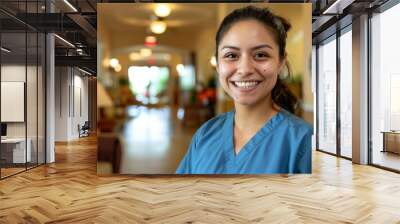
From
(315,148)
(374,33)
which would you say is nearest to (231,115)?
(374,33)

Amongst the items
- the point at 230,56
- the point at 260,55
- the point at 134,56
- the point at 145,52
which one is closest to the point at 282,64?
the point at 260,55

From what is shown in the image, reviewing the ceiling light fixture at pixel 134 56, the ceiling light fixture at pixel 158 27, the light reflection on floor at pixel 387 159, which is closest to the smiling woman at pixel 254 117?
the ceiling light fixture at pixel 158 27

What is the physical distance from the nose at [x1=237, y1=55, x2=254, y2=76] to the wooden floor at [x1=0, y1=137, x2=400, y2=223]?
4.59 ft

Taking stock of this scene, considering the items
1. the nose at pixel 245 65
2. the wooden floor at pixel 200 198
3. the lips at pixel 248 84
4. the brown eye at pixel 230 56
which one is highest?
the brown eye at pixel 230 56

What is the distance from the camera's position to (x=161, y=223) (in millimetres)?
3738

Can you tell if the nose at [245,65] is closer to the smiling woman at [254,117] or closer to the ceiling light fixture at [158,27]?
the smiling woman at [254,117]

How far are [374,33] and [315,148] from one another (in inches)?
108

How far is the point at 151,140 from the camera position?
472 centimetres

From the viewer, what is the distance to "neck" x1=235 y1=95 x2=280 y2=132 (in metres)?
4.77

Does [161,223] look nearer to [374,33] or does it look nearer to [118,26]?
[118,26]

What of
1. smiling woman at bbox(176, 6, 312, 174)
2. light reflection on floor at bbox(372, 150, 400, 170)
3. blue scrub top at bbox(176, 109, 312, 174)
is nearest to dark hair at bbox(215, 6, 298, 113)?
smiling woman at bbox(176, 6, 312, 174)

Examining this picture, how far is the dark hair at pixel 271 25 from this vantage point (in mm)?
4653

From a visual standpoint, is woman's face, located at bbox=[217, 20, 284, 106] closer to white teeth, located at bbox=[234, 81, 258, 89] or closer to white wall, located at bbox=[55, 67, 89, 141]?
white teeth, located at bbox=[234, 81, 258, 89]

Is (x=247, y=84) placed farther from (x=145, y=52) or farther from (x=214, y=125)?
(x=145, y=52)
